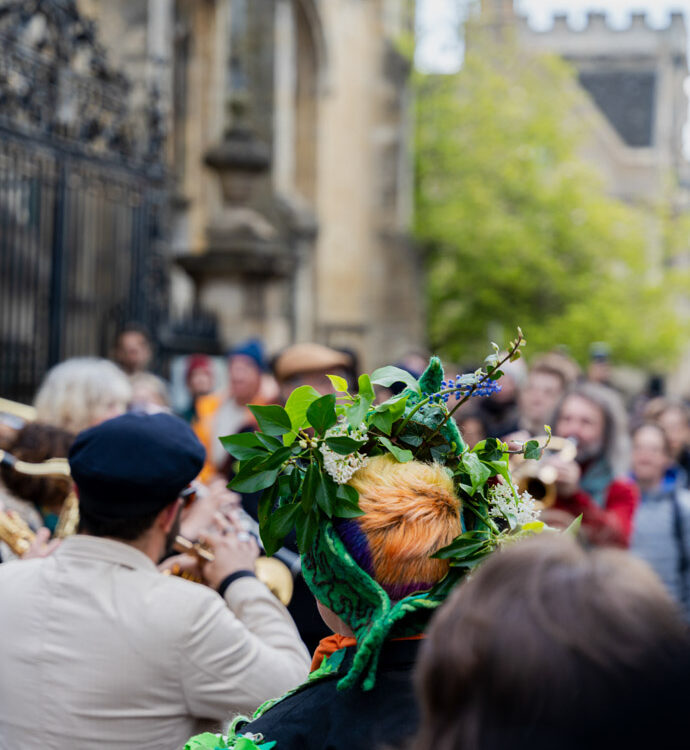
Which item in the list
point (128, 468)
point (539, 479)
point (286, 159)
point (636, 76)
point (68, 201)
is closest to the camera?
point (128, 468)

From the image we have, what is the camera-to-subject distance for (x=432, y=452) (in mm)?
2141

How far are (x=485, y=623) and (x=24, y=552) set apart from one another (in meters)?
2.56

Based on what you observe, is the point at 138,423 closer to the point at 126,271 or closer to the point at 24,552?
the point at 24,552

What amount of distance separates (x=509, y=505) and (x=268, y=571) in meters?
1.47

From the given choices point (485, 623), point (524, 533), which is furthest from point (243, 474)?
point (485, 623)

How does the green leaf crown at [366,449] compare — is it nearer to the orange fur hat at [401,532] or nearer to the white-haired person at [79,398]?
the orange fur hat at [401,532]

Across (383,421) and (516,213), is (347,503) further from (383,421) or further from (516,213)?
(516,213)

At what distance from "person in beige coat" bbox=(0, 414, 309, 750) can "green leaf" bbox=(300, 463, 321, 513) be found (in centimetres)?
71

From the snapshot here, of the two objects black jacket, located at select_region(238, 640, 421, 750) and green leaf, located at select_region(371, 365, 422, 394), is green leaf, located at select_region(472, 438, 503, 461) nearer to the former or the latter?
green leaf, located at select_region(371, 365, 422, 394)

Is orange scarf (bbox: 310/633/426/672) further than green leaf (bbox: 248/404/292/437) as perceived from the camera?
No

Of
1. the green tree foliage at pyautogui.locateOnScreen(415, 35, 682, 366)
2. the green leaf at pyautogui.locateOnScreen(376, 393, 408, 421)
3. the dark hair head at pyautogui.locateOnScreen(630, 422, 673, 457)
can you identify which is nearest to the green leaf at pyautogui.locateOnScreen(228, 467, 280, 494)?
the green leaf at pyautogui.locateOnScreen(376, 393, 408, 421)

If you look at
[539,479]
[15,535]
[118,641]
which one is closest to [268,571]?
[15,535]

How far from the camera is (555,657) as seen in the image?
112 centimetres

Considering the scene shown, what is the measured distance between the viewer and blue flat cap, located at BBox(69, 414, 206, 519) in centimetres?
277
